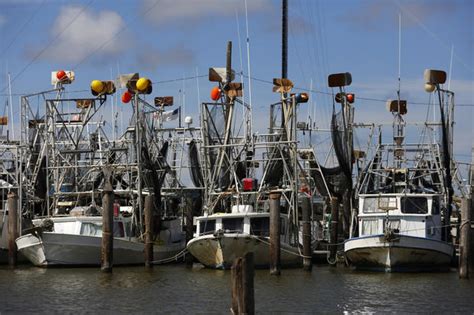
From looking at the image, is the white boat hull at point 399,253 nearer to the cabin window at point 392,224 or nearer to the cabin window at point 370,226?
the cabin window at point 370,226

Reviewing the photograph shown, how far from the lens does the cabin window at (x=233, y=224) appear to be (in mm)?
45094

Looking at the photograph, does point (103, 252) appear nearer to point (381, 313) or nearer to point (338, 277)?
point (338, 277)

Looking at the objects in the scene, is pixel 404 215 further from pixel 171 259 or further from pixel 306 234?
pixel 171 259

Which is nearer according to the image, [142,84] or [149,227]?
[149,227]

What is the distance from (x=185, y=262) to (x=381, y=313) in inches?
851

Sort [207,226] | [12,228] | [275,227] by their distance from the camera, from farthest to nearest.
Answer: [12,228] → [207,226] → [275,227]

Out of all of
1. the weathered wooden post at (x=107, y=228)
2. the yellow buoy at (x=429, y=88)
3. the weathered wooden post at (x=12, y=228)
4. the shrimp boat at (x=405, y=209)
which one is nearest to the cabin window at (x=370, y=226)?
the shrimp boat at (x=405, y=209)

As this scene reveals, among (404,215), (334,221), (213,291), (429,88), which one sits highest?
(429,88)

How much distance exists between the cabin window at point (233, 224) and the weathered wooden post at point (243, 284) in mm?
21596

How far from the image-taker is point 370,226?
46.1 meters

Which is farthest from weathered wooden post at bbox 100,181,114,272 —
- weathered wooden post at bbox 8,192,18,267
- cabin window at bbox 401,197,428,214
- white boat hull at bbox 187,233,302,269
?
cabin window at bbox 401,197,428,214

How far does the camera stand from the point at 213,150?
49.2 meters

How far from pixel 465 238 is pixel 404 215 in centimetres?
588

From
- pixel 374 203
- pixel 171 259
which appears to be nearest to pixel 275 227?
pixel 374 203
